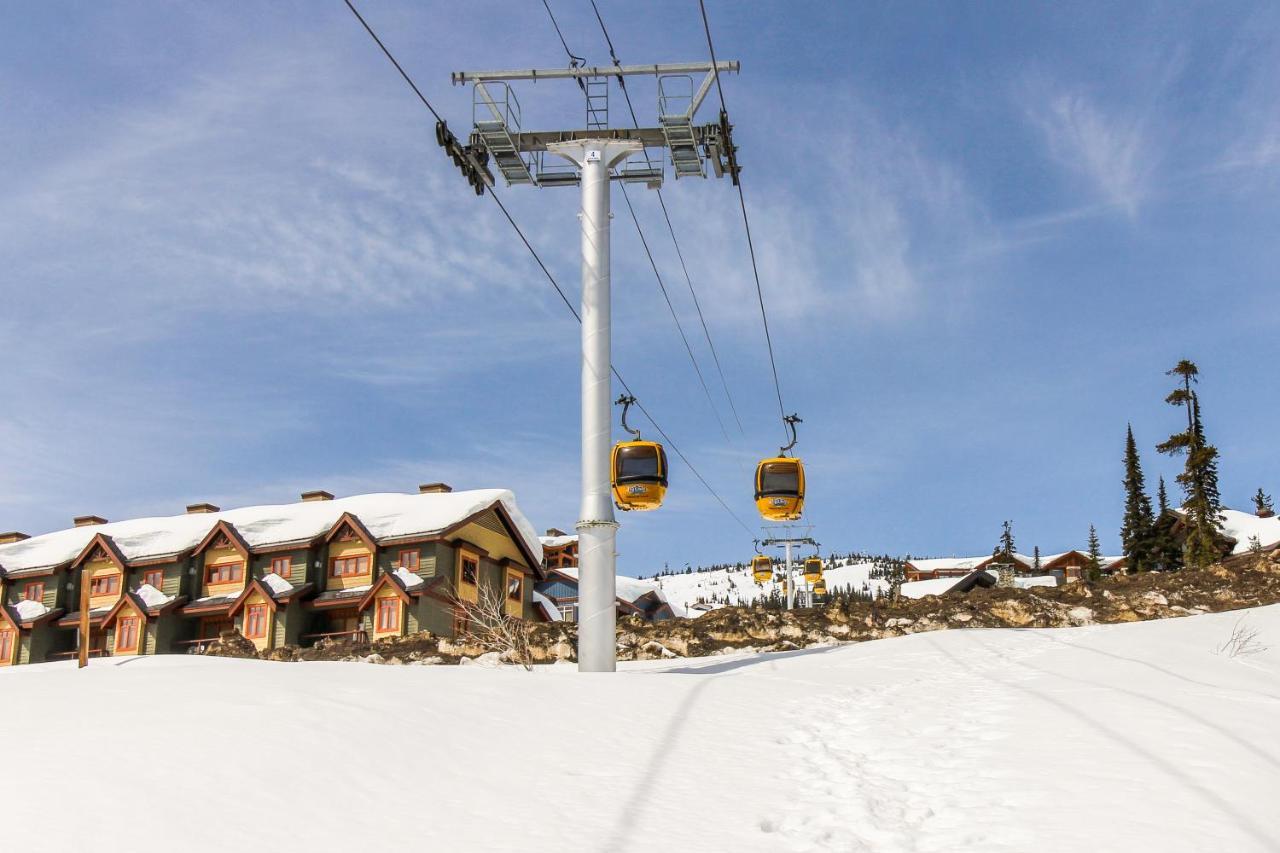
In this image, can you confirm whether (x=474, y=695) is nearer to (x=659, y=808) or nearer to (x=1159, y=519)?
(x=659, y=808)

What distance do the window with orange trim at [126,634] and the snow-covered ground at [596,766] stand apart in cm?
3648

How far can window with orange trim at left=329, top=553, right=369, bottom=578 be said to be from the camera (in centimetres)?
4178

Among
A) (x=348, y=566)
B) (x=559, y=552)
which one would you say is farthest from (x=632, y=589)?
(x=348, y=566)

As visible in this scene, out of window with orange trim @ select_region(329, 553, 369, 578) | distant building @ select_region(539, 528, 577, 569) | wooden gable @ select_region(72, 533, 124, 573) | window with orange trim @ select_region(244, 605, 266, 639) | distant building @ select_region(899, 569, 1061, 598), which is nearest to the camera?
window with orange trim @ select_region(244, 605, 266, 639)

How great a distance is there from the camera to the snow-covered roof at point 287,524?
42.2 meters

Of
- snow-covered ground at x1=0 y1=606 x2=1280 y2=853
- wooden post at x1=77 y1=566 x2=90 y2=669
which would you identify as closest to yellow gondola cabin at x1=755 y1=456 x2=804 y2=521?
snow-covered ground at x1=0 y1=606 x2=1280 y2=853

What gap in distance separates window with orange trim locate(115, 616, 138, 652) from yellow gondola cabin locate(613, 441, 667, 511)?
34232 mm

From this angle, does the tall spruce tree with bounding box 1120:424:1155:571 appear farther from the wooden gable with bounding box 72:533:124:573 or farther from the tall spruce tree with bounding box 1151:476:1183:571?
the wooden gable with bounding box 72:533:124:573

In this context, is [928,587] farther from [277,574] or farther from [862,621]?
[862,621]

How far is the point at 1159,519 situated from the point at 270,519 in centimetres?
6392

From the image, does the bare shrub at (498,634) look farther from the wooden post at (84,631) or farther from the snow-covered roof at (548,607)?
the snow-covered roof at (548,607)

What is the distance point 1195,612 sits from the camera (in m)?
27.8

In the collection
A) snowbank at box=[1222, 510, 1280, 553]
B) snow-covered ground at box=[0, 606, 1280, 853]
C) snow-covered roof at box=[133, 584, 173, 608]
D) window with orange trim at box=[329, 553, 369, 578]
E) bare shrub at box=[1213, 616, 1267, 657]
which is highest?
snowbank at box=[1222, 510, 1280, 553]

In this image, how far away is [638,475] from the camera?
1808cm
